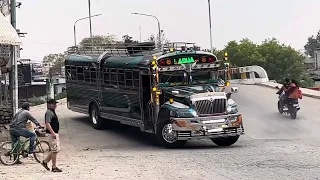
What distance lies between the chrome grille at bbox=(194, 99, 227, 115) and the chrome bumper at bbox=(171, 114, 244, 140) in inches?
8.8

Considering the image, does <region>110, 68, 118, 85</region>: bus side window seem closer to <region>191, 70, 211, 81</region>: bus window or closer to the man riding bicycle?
<region>191, 70, 211, 81</region>: bus window

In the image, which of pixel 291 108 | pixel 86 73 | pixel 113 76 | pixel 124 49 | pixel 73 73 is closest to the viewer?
pixel 124 49

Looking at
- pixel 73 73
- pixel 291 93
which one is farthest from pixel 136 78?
pixel 291 93

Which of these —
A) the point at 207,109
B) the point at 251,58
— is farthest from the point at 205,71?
the point at 251,58

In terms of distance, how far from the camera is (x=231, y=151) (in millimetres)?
14789

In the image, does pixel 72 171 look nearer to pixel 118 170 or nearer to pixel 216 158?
pixel 118 170

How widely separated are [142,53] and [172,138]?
3.80 m

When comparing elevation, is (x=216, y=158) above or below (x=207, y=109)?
below

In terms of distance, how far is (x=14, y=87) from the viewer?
1888cm

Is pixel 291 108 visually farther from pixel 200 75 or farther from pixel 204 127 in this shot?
pixel 204 127

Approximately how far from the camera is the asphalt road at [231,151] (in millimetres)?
11054

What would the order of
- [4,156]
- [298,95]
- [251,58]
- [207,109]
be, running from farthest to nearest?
1. [251,58]
2. [298,95]
3. [207,109]
4. [4,156]

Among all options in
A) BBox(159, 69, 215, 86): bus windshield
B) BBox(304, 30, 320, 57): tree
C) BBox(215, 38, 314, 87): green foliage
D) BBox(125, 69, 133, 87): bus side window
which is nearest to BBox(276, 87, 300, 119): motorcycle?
BBox(159, 69, 215, 86): bus windshield

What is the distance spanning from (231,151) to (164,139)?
7.12ft
